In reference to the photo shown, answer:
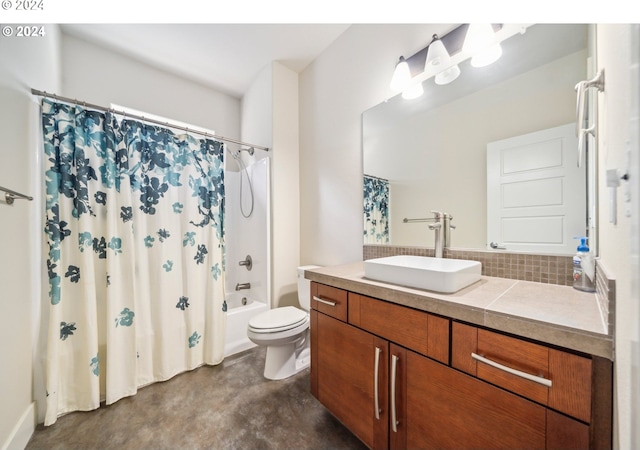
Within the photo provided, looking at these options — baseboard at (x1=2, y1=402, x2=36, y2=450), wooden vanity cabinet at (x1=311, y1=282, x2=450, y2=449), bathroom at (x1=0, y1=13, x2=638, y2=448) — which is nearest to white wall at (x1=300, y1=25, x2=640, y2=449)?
bathroom at (x1=0, y1=13, x2=638, y2=448)

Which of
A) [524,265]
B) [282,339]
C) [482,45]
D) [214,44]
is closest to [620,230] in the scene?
[524,265]

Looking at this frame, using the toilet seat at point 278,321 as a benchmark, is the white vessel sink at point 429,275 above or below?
above

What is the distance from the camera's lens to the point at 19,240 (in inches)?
47.3

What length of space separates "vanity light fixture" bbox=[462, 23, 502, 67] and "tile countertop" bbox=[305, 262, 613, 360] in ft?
3.53

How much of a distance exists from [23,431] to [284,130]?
252 cm

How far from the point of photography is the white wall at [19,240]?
110 cm

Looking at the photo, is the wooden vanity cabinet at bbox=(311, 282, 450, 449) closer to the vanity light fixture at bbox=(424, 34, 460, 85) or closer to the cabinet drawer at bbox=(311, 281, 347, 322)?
the cabinet drawer at bbox=(311, 281, 347, 322)

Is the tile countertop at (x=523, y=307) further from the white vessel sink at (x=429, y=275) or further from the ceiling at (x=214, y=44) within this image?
the ceiling at (x=214, y=44)

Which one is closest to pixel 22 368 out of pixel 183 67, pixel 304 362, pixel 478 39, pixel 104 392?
pixel 104 392

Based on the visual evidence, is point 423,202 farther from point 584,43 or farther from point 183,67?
point 183,67

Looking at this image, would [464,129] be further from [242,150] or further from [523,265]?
[242,150]

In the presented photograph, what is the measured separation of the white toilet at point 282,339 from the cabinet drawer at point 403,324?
0.70m

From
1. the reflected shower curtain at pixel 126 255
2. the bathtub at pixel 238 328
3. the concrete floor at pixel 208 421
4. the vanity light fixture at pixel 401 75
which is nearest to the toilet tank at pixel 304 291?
the bathtub at pixel 238 328
